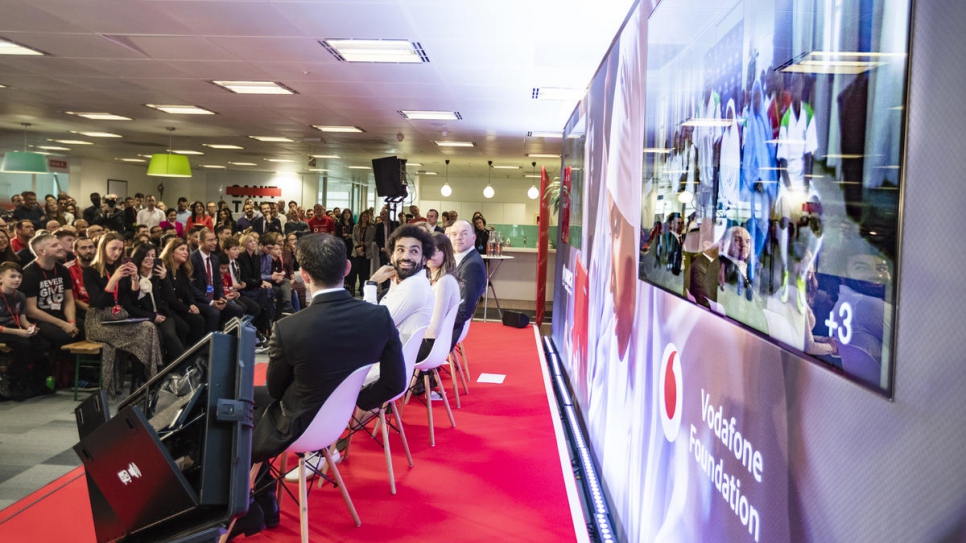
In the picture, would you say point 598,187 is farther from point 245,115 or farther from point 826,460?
point 245,115

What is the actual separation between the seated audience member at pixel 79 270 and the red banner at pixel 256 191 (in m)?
17.2

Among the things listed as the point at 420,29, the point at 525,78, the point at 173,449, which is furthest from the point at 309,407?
the point at 525,78

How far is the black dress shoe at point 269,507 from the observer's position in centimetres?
321

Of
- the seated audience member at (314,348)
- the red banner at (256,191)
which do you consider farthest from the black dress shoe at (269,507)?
the red banner at (256,191)

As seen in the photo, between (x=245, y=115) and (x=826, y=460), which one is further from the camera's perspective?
(x=245, y=115)

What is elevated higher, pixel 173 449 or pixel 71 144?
pixel 71 144

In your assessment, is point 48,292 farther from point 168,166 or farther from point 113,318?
point 168,166

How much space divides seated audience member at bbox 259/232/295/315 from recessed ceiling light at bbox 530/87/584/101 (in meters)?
3.51

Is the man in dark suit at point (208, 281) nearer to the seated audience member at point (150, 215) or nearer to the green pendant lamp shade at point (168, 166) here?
the green pendant lamp shade at point (168, 166)

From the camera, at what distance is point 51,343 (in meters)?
5.66

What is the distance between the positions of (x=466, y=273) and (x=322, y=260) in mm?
2824

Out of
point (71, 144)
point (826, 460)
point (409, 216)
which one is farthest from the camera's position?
point (71, 144)

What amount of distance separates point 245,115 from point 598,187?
7546mm

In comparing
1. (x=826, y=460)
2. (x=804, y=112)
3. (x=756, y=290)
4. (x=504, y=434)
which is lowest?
(x=504, y=434)
